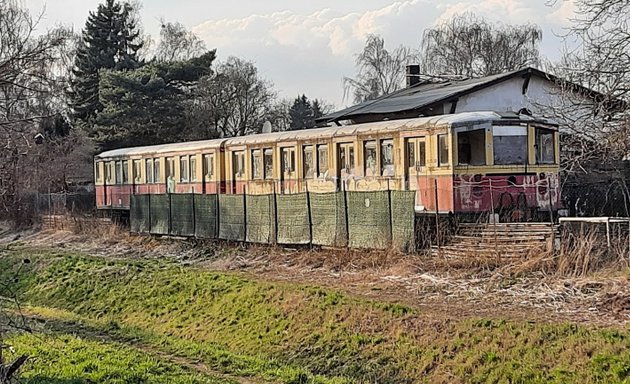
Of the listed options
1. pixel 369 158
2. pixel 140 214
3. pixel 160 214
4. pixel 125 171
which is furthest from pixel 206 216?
pixel 125 171

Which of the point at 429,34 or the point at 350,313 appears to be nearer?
the point at 350,313

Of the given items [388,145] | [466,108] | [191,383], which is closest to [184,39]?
[466,108]

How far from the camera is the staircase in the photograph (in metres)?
17.1

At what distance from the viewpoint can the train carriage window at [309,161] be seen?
24.8 m

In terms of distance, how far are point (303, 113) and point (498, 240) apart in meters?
59.9

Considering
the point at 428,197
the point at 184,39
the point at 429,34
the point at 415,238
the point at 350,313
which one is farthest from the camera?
the point at 184,39

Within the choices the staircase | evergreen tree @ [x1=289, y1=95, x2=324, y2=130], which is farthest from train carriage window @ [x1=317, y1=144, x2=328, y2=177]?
evergreen tree @ [x1=289, y1=95, x2=324, y2=130]

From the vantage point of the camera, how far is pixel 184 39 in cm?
6238

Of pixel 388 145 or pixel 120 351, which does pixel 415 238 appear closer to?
pixel 388 145

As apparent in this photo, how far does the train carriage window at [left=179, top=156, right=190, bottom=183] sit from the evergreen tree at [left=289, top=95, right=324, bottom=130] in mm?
39388

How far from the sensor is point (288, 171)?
25797 mm

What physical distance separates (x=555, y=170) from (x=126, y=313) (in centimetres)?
1126

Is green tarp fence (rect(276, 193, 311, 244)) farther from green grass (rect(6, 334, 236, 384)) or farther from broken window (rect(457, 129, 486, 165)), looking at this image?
green grass (rect(6, 334, 236, 384))

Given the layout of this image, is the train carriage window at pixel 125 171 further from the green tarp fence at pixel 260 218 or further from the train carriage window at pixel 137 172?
the green tarp fence at pixel 260 218
